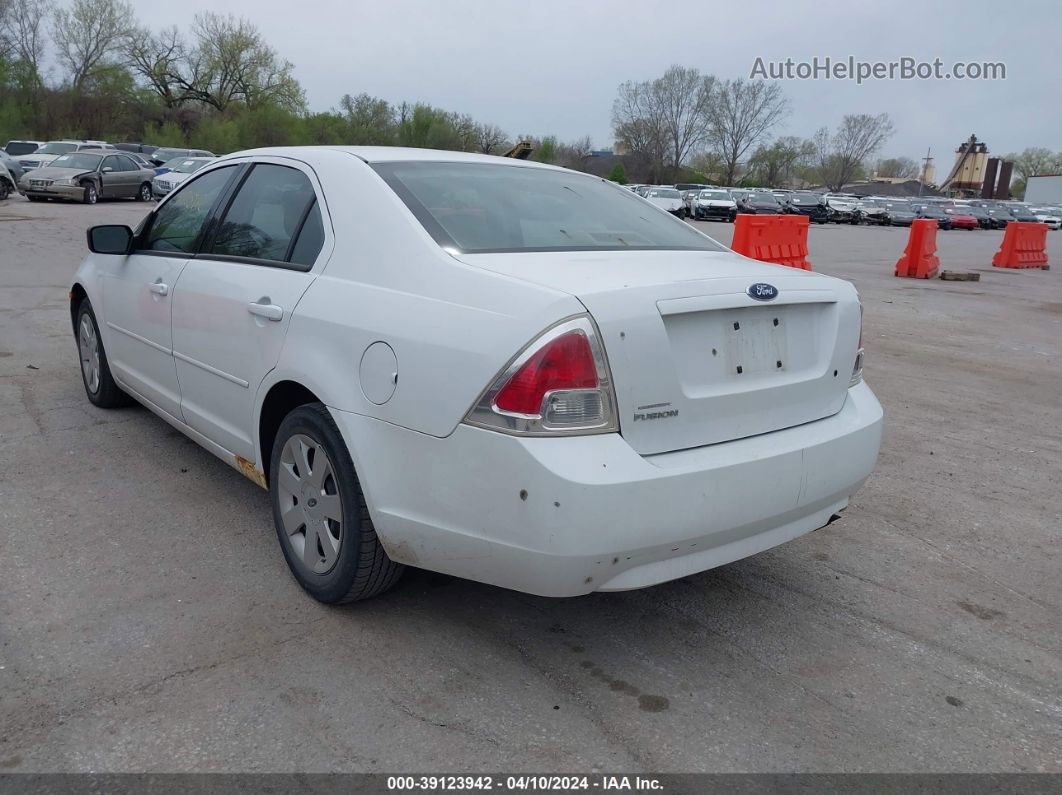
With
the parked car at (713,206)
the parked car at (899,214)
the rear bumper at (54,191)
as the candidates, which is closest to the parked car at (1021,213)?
the parked car at (899,214)

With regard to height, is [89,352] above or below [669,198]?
below

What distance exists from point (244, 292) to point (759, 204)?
41.6m

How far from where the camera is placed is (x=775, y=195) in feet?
150

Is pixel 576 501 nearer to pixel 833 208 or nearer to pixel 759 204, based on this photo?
pixel 759 204

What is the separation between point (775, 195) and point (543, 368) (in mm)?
46320

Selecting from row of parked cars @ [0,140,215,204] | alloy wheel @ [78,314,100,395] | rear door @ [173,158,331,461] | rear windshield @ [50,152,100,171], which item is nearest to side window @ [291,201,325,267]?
rear door @ [173,158,331,461]

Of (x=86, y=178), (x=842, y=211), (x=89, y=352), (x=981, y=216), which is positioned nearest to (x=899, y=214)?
(x=842, y=211)

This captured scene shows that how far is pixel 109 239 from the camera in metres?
4.60

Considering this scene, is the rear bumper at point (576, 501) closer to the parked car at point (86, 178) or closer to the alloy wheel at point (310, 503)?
the alloy wheel at point (310, 503)

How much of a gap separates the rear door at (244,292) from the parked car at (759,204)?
39.5m

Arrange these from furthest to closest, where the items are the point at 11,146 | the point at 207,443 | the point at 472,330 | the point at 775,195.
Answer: the point at 775,195
the point at 11,146
the point at 207,443
the point at 472,330
